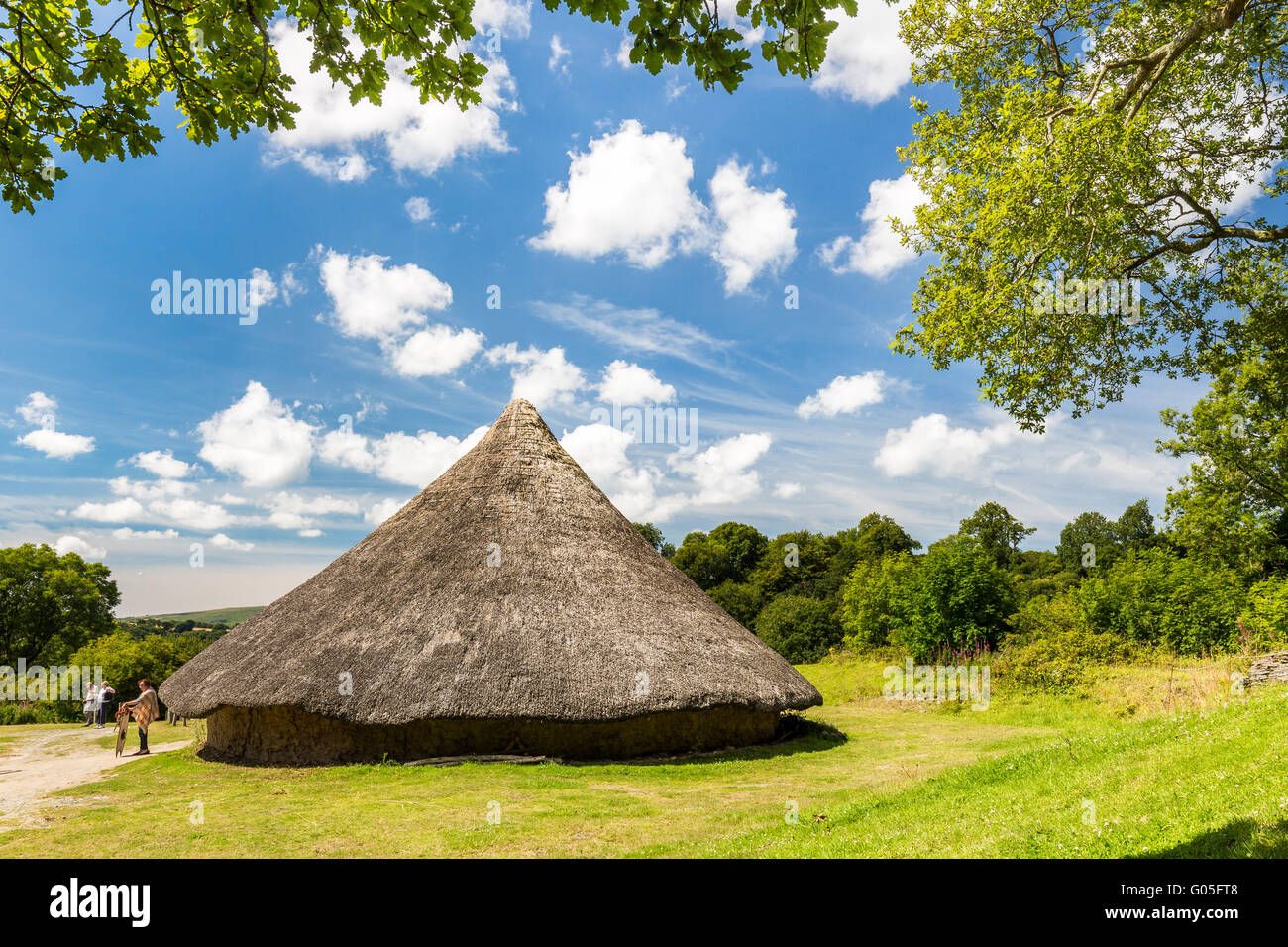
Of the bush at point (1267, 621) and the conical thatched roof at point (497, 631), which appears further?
the bush at point (1267, 621)

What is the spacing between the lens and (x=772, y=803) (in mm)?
9047

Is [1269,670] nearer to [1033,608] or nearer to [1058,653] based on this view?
[1058,653]

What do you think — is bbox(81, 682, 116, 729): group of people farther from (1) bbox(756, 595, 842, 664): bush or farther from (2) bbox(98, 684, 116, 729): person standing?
(1) bbox(756, 595, 842, 664): bush

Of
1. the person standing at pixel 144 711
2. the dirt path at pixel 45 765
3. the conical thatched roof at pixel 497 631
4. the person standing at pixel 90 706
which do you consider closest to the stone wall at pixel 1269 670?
the conical thatched roof at pixel 497 631

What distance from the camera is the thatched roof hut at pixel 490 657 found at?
1235cm

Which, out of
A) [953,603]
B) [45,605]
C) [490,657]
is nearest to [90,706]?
[490,657]

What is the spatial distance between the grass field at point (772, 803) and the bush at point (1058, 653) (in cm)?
501

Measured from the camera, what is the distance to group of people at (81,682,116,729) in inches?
781

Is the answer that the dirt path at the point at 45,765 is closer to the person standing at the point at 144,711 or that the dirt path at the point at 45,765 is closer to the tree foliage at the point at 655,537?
the person standing at the point at 144,711

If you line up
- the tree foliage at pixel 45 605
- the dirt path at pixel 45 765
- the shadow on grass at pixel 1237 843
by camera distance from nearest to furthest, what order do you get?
the shadow on grass at pixel 1237 843 < the dirt path at pixel 45 765 < the tree foliage at pixel 45 605

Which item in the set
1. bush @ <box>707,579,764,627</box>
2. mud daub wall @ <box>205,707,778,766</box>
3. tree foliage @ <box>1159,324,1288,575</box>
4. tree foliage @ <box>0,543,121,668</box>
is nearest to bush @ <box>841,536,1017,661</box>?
tree foliage @ <box>1159,324,1288,575</box>

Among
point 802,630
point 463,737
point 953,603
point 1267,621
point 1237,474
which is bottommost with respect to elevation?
point 802,630

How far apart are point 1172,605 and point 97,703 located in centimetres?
3494
